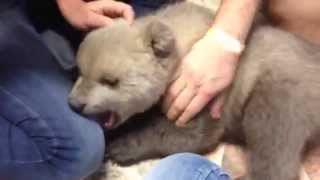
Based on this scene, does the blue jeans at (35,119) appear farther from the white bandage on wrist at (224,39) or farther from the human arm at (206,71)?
the white bandage on wrist at (224,39)

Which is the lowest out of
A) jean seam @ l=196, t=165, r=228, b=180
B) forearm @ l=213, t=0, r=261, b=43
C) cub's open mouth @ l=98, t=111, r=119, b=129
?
Result: cub's open mouth @ l=98, t=111, r=119, b=129

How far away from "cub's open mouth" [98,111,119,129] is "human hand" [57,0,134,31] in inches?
7.0

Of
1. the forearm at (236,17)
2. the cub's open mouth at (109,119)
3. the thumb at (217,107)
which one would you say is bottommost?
the cub's open mouth at (109,119)

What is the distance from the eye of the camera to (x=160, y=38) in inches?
44.8

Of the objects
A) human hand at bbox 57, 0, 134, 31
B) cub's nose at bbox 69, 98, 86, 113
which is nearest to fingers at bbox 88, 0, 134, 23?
human hand at bbox 57, 0, 134, 31

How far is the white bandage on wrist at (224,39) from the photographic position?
4.03 ft

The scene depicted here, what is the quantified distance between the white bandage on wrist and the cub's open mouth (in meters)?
0.24

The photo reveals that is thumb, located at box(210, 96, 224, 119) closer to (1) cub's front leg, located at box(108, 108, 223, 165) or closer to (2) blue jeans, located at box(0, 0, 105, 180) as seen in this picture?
(1) cub's front leg, located at box(108, 108, 223, 165)

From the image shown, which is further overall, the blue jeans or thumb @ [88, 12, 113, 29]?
thumb @ [88, 12, 113, 29]

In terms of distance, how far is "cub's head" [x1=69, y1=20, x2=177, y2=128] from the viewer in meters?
1.13

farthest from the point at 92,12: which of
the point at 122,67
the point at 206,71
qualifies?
the point at 206,71

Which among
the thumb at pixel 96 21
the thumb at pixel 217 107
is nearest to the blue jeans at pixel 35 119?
the thumb at pixel 96 21

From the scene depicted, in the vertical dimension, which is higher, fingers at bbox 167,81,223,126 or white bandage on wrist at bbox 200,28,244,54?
white bandage on wrist at bbox 200,28,244,54

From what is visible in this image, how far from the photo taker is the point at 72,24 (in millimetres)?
1211
